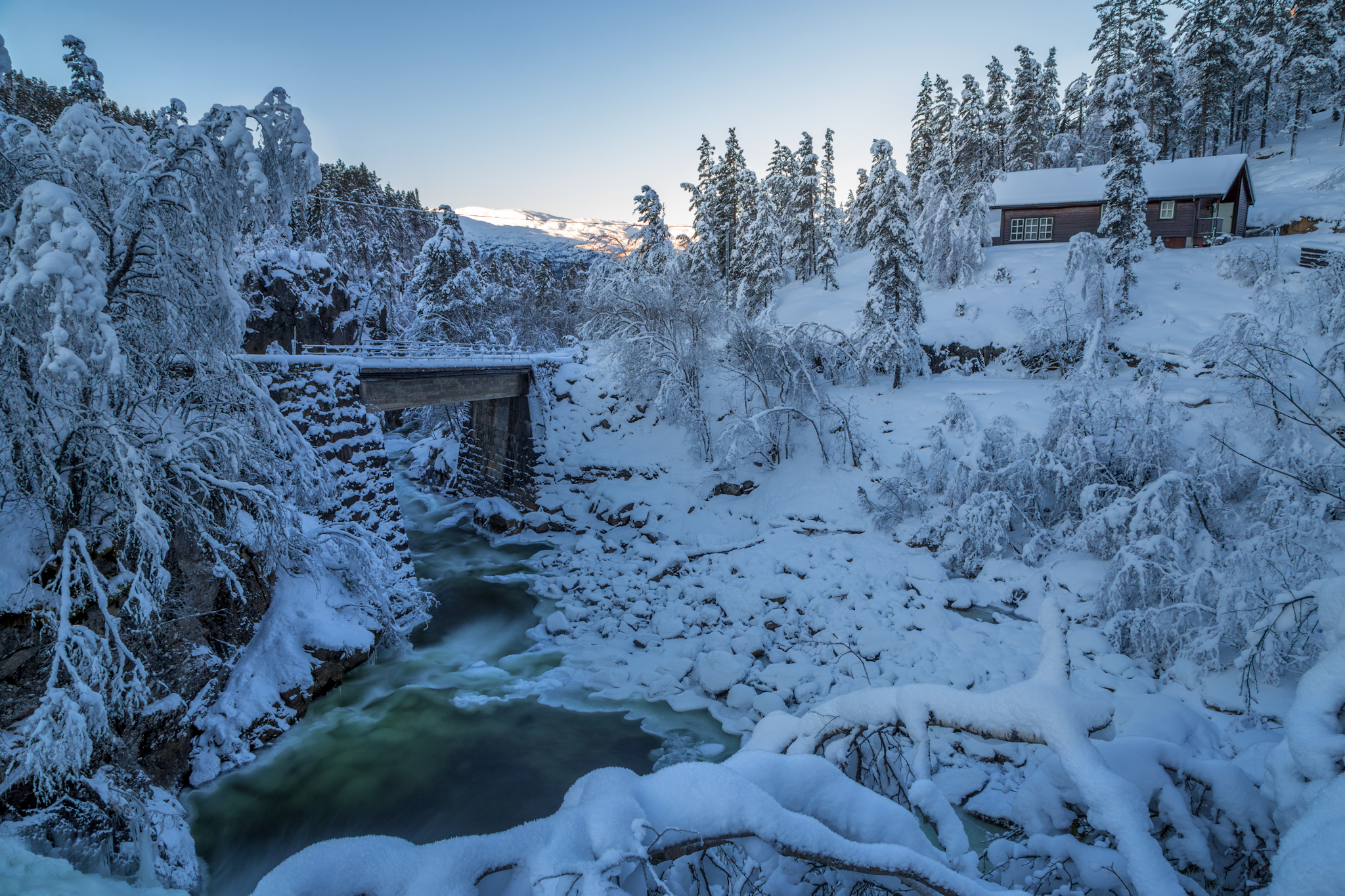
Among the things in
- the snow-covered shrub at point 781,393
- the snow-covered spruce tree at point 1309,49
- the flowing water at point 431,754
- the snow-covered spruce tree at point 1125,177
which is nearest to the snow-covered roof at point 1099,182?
the snow-covered spruce tree at point 1125,177

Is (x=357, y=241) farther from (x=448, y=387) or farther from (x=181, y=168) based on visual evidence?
(x=181, y=168)

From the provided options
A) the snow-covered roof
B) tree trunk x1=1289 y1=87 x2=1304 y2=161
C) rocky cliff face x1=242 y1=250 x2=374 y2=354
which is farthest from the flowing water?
tree trunk x1=1289 y1=87 x2=1304 y2=161

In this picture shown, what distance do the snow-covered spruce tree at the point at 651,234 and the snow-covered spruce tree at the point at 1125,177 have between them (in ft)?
62.8

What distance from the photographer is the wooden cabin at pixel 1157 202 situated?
103 feet

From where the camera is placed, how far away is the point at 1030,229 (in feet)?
113

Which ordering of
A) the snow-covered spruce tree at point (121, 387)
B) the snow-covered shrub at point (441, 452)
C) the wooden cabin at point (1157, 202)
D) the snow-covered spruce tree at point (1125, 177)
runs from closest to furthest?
the snow-covered spruce tree at point (121, 387) < the snow-covered spruce tree at point (1125, 177) < the snow-covered shrub at point (441, 452) < the wooden cabin at point (1157, 202)

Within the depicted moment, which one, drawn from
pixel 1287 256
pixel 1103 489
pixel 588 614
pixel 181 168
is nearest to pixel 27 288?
pixel 181 168

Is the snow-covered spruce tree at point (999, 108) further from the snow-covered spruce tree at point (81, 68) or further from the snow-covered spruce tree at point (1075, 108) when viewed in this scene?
the snow-covered spruce tree at point (81, 68)

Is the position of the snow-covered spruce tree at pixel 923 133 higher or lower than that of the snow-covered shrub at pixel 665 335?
higher

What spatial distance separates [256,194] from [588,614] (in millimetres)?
10491

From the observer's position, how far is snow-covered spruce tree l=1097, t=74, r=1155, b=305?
23.7 metres

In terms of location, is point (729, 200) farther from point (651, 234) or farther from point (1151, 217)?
point (1151, 217)

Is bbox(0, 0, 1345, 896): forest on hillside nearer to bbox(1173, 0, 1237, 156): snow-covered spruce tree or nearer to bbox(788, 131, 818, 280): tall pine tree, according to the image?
bbox(788, 131, 818, 280): tall pine tree

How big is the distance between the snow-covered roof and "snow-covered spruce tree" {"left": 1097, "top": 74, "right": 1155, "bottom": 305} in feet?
22.9
